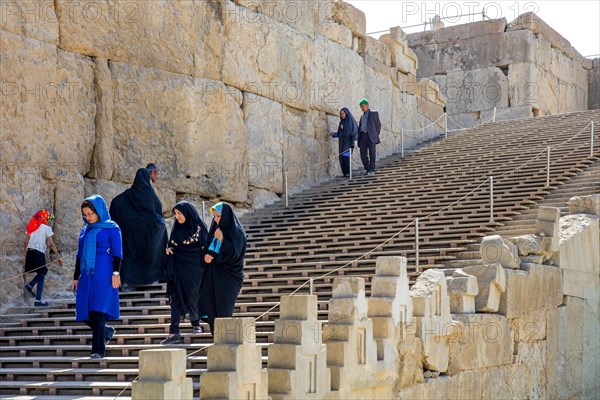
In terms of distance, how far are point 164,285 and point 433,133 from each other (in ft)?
40.4

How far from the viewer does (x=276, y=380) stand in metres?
7.14

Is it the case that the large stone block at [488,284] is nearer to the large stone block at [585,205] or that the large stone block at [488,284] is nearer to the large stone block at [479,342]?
the large stone block at [479,342]

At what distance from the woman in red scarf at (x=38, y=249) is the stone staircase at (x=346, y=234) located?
37 cm

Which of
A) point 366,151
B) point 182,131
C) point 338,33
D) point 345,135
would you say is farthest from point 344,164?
point 182,131

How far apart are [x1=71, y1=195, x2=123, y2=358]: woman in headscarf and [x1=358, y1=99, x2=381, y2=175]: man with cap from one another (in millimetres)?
8784

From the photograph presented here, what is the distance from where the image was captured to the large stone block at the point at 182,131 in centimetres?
1388

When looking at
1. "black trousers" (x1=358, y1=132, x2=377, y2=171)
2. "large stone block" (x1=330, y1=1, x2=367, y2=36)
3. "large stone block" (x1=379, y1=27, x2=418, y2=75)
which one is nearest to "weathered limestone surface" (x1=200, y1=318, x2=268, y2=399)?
"black trousers" (x1=358, y1=132, x2=377, y2=171)

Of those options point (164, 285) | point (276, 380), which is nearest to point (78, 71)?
point (164, 285)

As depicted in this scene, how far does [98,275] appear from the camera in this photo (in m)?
8.85

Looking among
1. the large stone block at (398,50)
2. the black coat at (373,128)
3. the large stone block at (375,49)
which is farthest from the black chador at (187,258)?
the large stone block at (398,50)

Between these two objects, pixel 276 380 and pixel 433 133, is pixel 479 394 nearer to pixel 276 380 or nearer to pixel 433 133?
pixel 276 380

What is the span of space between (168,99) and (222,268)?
6042 millimetres

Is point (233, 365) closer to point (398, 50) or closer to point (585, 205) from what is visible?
point (585, 205)

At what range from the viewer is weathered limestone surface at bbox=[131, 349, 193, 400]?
19.9ft
